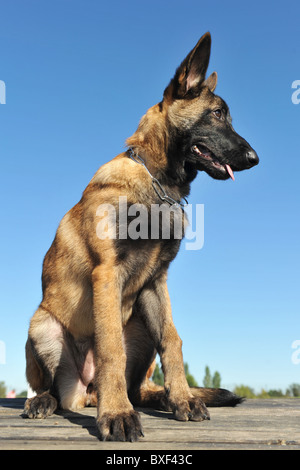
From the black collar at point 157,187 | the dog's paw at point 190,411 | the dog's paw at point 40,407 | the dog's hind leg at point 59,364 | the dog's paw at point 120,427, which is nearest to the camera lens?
the dog's paw at point 120,427

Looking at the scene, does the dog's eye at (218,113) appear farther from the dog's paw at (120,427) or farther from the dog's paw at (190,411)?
the dog's paw at (120,427)

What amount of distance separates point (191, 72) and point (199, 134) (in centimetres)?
57

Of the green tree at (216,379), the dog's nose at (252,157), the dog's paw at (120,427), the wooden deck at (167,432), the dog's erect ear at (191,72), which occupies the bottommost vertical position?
the green tree at (216,379)

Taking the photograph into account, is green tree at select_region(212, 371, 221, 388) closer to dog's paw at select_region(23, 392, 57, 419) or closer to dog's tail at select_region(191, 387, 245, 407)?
dog's tail at select_region(191, 387, 245, 407)

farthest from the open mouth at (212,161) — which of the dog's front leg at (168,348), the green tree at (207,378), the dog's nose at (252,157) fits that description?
the green tree at (207,378)

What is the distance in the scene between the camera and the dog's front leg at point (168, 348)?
361 centimetres

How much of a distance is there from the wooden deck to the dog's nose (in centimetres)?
215

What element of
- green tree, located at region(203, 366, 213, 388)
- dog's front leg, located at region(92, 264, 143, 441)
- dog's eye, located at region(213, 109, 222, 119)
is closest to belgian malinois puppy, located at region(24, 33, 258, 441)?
dog's eye, located at region(213, 109, 222, 119)

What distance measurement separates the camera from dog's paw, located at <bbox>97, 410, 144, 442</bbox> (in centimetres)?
290

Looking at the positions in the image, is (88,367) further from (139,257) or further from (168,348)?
(139,257)

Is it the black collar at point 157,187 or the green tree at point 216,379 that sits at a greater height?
the black collar at point 157,187

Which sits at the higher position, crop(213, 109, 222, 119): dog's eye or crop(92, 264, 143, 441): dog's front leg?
crop(213, 109, 222, 119): dog's eye

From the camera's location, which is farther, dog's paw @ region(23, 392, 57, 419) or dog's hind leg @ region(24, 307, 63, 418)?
dog's hind leg @ region(24, 307, 63, 418)

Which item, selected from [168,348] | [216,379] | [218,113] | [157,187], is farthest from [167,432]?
[216,379]
